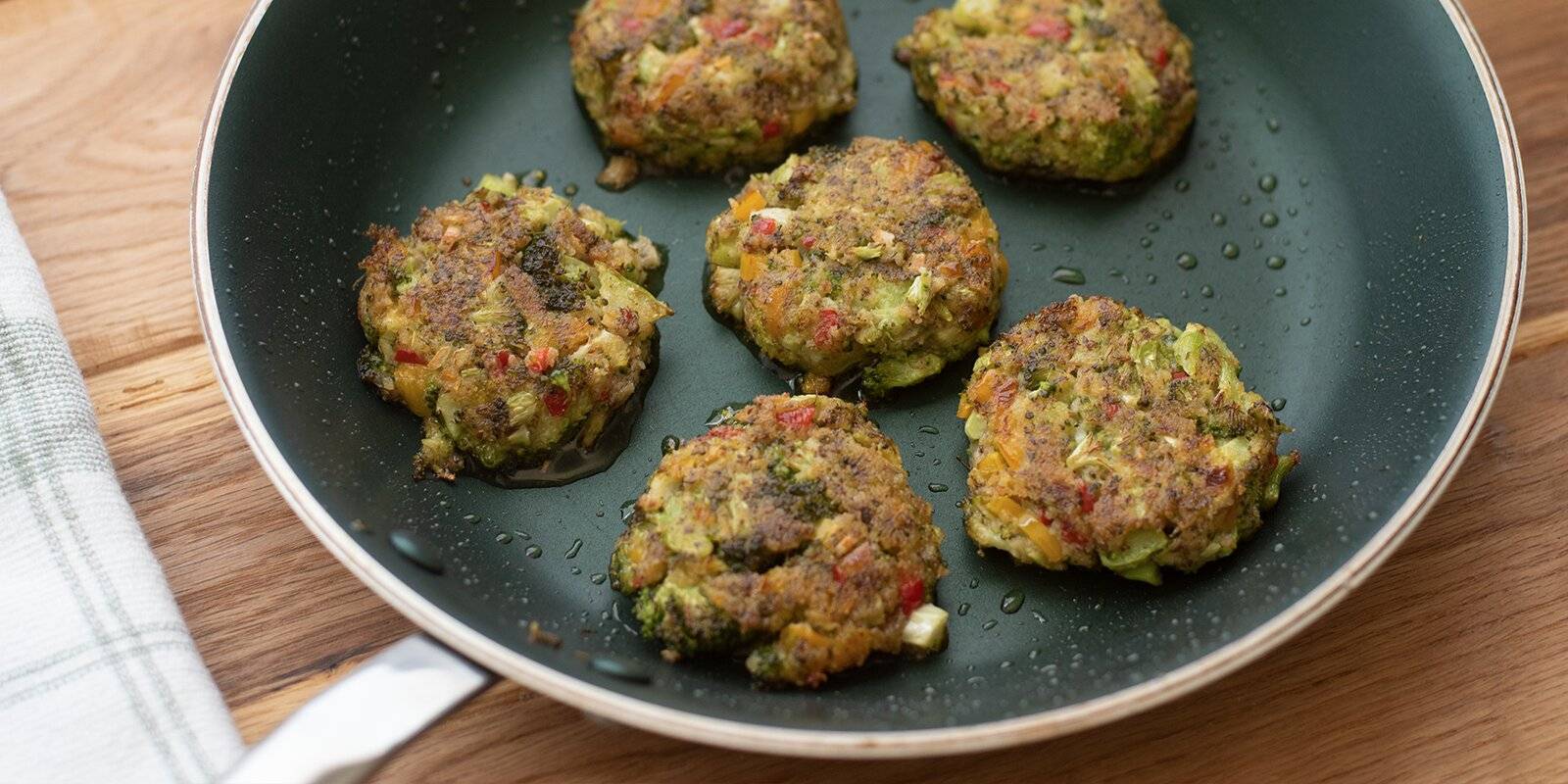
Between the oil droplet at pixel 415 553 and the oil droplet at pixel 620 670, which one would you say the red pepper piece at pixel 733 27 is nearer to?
the oil droplet at pixel 415 553

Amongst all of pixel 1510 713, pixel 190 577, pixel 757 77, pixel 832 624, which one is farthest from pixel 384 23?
pixel 1510 713

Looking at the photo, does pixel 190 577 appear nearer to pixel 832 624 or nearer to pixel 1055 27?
pixel 832 624

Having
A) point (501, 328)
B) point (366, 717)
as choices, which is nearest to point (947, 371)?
point (501, 328)

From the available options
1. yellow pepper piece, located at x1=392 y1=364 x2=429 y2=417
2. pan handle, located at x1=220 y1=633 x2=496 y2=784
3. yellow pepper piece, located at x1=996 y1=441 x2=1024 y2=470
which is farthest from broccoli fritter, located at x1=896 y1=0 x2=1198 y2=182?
pan handle, located at x1=220 y1=633 x2=496 y2=784

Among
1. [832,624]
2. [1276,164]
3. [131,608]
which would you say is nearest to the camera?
[832,624]

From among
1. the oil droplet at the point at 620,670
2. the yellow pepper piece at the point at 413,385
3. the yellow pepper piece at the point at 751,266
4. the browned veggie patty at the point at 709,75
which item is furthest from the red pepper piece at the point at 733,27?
the oil droplet at the point at 620,670

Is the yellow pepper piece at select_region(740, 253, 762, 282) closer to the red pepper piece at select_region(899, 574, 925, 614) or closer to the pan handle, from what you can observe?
the red pepper piece at select_region(899, 574, 925, 614)
